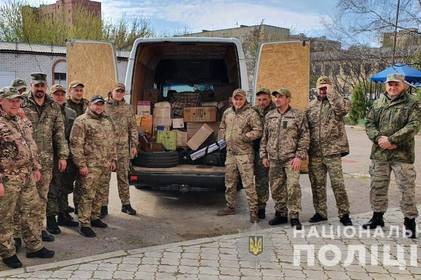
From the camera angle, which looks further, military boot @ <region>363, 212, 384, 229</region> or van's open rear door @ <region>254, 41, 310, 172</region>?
van's open rear door @ <region>254, 41, 310, 172</region>

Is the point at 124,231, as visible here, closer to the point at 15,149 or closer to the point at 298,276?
the point at 15,149

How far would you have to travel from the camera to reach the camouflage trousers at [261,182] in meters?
6.30

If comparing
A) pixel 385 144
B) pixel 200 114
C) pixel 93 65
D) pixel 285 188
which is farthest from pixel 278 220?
pixel 93 65

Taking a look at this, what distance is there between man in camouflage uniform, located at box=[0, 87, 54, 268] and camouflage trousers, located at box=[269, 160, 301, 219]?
2800 mm

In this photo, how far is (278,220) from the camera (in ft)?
19.5

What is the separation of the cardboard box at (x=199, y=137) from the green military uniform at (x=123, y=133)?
1.04 metres

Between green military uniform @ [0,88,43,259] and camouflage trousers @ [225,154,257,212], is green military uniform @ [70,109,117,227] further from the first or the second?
camouflage trousers @ [225,154,257,212]

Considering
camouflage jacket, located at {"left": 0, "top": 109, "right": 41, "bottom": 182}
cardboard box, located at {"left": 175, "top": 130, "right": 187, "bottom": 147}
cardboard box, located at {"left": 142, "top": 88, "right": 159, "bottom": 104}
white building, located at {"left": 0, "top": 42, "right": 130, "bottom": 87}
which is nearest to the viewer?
camouflage jacket, located at {"left": 0, "top": 109, "right": 41, "bottom": 182}

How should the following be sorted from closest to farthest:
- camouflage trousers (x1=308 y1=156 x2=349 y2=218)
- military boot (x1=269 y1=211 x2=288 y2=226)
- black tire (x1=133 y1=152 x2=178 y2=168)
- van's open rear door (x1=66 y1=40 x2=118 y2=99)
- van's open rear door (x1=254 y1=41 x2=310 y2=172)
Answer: camouflage trousers (x1=308 y1=156 x2=349 y2=218), military boot (x1=269 y1=211 x2=288 y2=226), black tire (x1=133 y1=152 x2=178 y2=168), van's open rear door (x1=254 y1=41 x2=310 y2=172), van's open rear door (x1=66 y1=40 x2=118 y2=99)

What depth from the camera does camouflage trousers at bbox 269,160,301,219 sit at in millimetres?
5672

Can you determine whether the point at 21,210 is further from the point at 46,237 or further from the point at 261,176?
the point at 261,176

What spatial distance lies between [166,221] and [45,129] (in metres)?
1.99

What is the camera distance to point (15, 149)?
14.3ft

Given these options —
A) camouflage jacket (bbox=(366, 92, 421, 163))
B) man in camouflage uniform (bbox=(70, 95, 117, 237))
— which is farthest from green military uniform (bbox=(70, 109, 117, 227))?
camouflage jacket (bbox=(366, 92, 421, 163))
